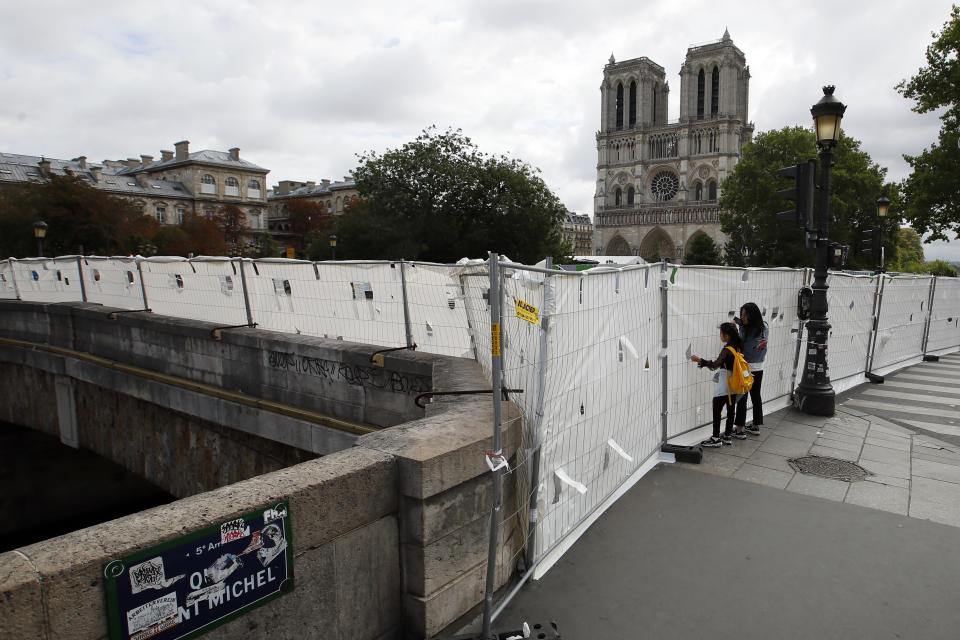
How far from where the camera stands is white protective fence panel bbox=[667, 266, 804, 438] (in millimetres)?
6219

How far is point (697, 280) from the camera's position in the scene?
6.45 m

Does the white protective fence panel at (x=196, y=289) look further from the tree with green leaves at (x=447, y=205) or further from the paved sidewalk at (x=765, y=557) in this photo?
the tree with green leaves at (x=447, y=205)

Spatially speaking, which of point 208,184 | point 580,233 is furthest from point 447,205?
point 580,233

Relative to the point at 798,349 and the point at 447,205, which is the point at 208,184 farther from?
the point at 798,349

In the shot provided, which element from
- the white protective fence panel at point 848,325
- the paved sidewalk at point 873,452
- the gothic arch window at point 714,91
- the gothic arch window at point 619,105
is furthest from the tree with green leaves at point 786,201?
the gothic arch window at point 619,105

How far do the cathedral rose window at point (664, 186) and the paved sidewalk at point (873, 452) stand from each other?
9792 centimetres

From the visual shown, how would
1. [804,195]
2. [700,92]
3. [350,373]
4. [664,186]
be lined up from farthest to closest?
[664,186] < [700,92] < [804,195] < [350,373]

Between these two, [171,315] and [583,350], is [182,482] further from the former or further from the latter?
[583,350]

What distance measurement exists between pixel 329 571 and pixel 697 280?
196 inches

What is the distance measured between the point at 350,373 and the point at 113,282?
817 centimetres

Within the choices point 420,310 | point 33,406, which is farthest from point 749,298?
point 33,406

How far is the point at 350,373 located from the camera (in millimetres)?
7043

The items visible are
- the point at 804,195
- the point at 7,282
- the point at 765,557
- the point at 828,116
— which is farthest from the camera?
the point at 7,282

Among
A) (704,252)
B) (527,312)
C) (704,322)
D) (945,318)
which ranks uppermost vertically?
(527,312)
